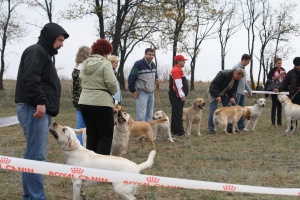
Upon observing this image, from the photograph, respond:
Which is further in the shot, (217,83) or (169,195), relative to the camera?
(217,83)

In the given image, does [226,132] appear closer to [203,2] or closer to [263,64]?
[203,2]

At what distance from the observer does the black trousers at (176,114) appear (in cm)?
983

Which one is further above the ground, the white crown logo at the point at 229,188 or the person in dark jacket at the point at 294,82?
the person in dark jacket at the point at 294,82

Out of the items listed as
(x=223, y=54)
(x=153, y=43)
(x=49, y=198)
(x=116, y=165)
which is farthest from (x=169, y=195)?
(x=223, y=54)

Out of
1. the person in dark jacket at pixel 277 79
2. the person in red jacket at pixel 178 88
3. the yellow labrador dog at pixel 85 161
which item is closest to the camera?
the yellow labrador dog at pixel 85 161

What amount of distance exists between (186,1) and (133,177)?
90.4 ft

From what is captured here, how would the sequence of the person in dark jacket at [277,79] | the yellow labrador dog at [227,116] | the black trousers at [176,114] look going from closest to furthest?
the black trousers at [176,114] < the yellow labrador dog at [227,116] < the person in dark jacket at [277,79]

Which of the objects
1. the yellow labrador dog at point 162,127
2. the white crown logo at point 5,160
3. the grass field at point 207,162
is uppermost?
the white crown logo at point 5,160

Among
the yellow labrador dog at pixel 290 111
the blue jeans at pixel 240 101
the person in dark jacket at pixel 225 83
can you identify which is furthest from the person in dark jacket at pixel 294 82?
the person in dark jacket at pixel 225 83

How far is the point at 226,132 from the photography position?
10328mm

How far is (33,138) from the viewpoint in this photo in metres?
4.01

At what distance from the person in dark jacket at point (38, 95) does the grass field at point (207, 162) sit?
80 cm

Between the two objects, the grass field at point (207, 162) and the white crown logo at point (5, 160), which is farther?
the grass field at point (207, 162)

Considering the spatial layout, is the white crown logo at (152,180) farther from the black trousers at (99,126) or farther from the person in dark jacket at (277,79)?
the person in dark jacket at (277,79)
